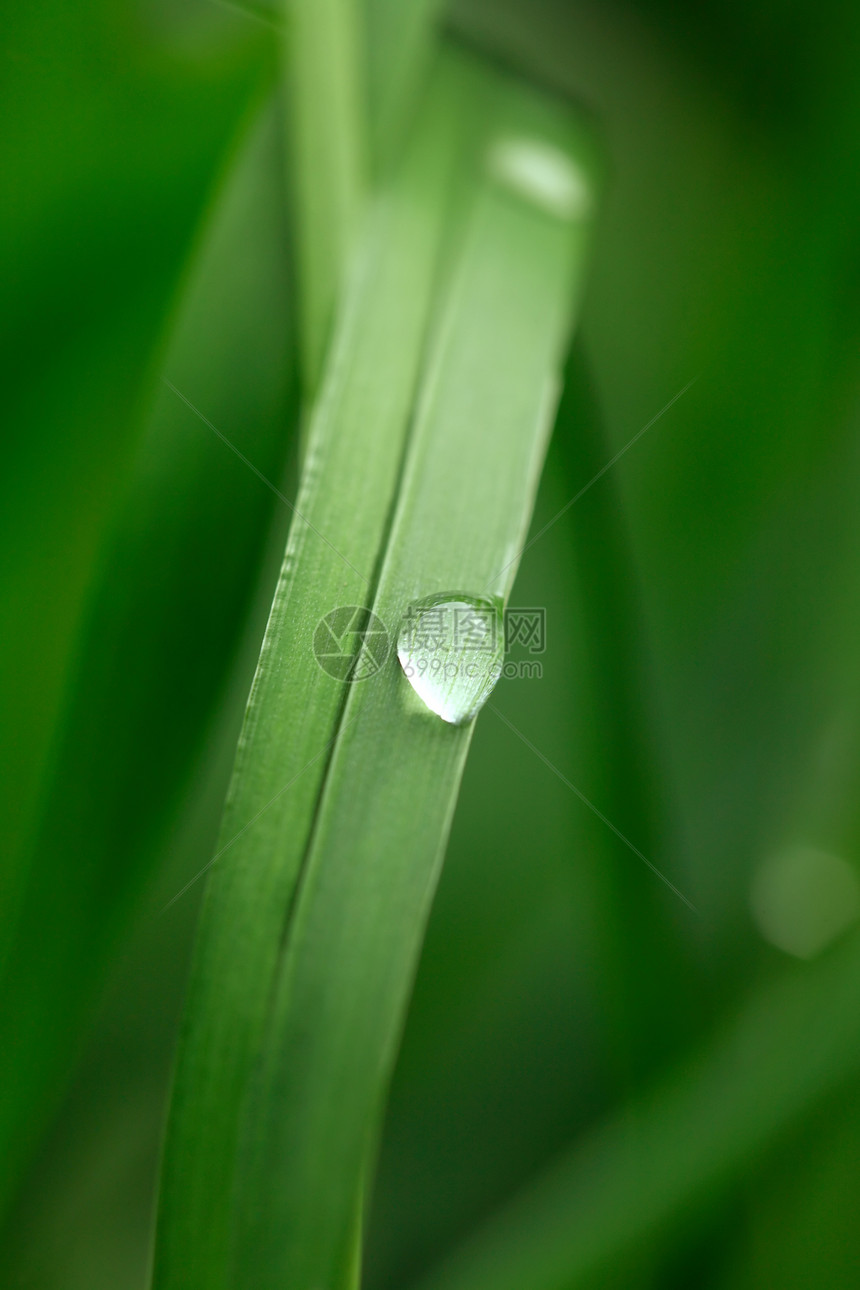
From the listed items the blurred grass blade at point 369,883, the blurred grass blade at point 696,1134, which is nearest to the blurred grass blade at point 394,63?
the blurred grass blade at point 369,883

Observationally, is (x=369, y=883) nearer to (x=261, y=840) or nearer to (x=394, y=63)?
(x=261, y=840)

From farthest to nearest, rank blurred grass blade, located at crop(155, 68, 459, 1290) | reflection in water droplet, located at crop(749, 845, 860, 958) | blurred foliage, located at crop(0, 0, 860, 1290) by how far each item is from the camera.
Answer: reflection in water droplet, located at crop(749, 845, 860, 958), blurred foliage, located at crop(0, 0, 860, 1290), blurred grass blade, located at crop(155, 68, 459, 1290)

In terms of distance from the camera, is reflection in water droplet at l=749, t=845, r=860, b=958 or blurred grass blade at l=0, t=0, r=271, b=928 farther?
reflection in water droplet at l=749, t=845, r=860, b=958

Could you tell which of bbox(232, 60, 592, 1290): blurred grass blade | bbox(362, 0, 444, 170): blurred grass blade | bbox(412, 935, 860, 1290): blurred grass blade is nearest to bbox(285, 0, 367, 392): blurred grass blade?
bbox(362, 0, 444, 170): blurred grass blade

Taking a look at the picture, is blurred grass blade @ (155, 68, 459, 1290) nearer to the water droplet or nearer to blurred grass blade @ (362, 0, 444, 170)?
the water droplet

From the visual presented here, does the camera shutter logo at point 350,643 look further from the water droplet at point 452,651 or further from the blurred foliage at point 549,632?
the blurred foliage at point 549,632

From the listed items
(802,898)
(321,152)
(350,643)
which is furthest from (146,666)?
(802,898)
